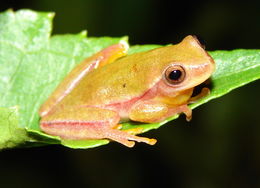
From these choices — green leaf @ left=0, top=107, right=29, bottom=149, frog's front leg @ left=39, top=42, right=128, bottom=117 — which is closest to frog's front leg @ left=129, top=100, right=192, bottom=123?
frog's front leg @ left=39, top=42, right=128, bottom=117

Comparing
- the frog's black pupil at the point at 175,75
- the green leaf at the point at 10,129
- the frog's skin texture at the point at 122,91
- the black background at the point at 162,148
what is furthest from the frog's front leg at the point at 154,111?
the black background at the point at 162,148

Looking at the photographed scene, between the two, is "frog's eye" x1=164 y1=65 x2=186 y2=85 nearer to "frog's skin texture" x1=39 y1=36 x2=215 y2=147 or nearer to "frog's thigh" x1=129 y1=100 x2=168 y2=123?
"frog's skin texture" x1=39 y1=36 x2=215 y2=147

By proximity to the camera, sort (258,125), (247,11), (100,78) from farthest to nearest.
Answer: (247,11)
(258,125)
(100,78)

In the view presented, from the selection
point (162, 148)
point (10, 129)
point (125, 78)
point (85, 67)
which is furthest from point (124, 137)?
point (162, 148)

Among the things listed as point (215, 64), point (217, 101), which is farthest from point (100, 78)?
point (217, 101)

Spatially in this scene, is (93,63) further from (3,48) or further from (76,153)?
(76,153)

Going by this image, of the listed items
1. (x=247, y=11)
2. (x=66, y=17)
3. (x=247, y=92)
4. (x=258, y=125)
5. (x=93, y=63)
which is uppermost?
(x=247, y=11)

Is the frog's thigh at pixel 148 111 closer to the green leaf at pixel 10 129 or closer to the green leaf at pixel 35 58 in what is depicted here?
the green leaf at pixel 35 58

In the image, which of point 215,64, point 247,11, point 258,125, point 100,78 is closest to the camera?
point 215,64

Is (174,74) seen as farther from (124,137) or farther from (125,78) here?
(124,137)
